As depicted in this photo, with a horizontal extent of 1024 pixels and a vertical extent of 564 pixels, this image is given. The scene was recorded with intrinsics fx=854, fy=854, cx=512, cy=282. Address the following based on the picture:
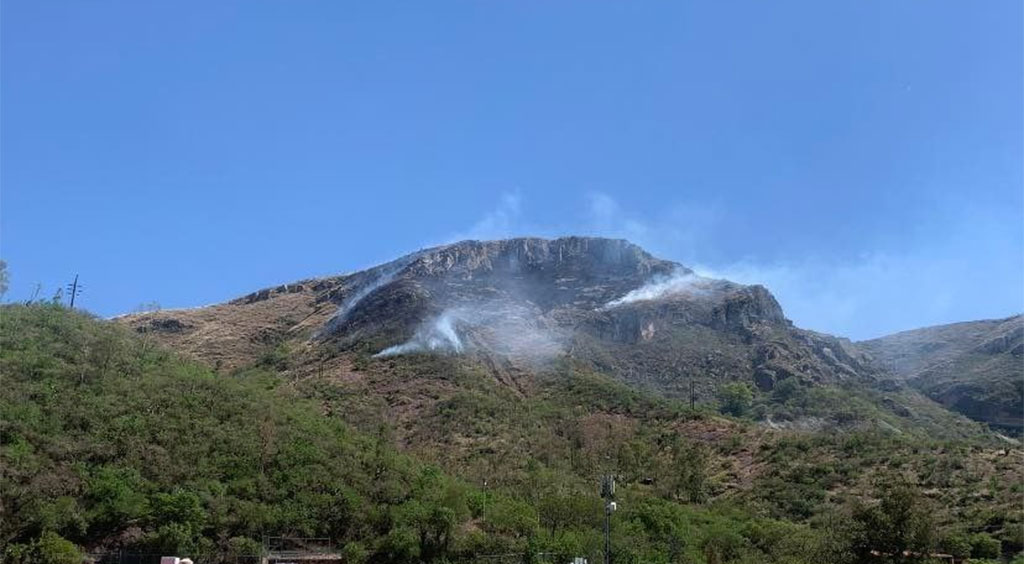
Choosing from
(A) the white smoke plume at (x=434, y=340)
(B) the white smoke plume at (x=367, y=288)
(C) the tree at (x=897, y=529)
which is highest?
(B) the white smoke plume at (x=367, y=288)

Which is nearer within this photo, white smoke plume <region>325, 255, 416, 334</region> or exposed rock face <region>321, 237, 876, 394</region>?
exposed rock face <region>321, 237, 876, 394</region>

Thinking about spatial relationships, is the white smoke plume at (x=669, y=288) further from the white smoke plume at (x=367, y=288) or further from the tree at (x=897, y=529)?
the tree at (x=897, y=529)

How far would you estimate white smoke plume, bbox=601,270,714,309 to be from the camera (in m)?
127

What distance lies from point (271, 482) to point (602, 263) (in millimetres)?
95823

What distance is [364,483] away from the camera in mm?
47156

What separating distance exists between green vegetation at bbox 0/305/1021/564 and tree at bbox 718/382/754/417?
26.2m

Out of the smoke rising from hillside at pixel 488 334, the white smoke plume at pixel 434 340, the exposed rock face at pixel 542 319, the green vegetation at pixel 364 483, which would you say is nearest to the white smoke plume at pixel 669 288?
the exposed rock face at pixel 542 319

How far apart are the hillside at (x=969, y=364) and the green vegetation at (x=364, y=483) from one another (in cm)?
4937

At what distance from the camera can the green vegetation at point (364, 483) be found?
128ft

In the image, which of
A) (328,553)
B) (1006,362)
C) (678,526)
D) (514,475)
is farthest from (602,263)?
(328,553)

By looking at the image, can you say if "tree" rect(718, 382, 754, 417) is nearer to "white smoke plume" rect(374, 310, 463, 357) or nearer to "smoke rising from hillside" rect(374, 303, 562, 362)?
"smoke rising from hillside" rect(374, 303, 562, 362)

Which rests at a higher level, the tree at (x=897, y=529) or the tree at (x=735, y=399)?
the tree at (x=735, y=399)

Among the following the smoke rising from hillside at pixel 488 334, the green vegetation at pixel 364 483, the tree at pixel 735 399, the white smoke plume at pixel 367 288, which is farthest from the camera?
the white smoke plume at pixel 367 288

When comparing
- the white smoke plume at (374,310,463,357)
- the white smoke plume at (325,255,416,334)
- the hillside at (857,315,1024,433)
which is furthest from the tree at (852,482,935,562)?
the white smoke plume at (325,255,416,334)
